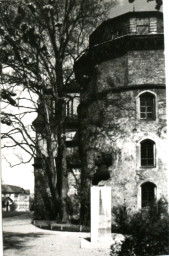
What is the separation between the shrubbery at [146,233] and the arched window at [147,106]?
4.13 ft

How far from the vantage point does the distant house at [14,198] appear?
14.3ft

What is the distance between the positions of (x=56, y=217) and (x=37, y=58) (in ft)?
6.57

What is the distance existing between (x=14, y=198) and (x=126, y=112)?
2.06 m

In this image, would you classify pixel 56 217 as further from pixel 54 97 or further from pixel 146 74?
pixel 146 74

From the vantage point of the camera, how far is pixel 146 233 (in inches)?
173

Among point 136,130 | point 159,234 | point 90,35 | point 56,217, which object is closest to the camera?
point 159,234

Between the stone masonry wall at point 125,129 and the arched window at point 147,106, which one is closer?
the stone masonry wall at point 125,129

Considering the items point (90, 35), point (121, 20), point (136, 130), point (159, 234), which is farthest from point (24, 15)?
point (159, 234)

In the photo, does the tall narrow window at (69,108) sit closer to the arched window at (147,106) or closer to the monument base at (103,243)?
the arched window at (147,106)

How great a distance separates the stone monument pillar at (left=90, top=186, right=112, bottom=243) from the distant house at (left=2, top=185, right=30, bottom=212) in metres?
0.84

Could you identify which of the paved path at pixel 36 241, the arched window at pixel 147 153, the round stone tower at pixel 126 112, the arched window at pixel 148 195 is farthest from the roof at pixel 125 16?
the paved path at pixel 36 241

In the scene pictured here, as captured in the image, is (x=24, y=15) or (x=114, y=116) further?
(x=114, y=116)

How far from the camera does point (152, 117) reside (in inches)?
215

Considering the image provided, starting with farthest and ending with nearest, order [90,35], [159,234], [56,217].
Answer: [90,35]
[56,217]
[159,234]
